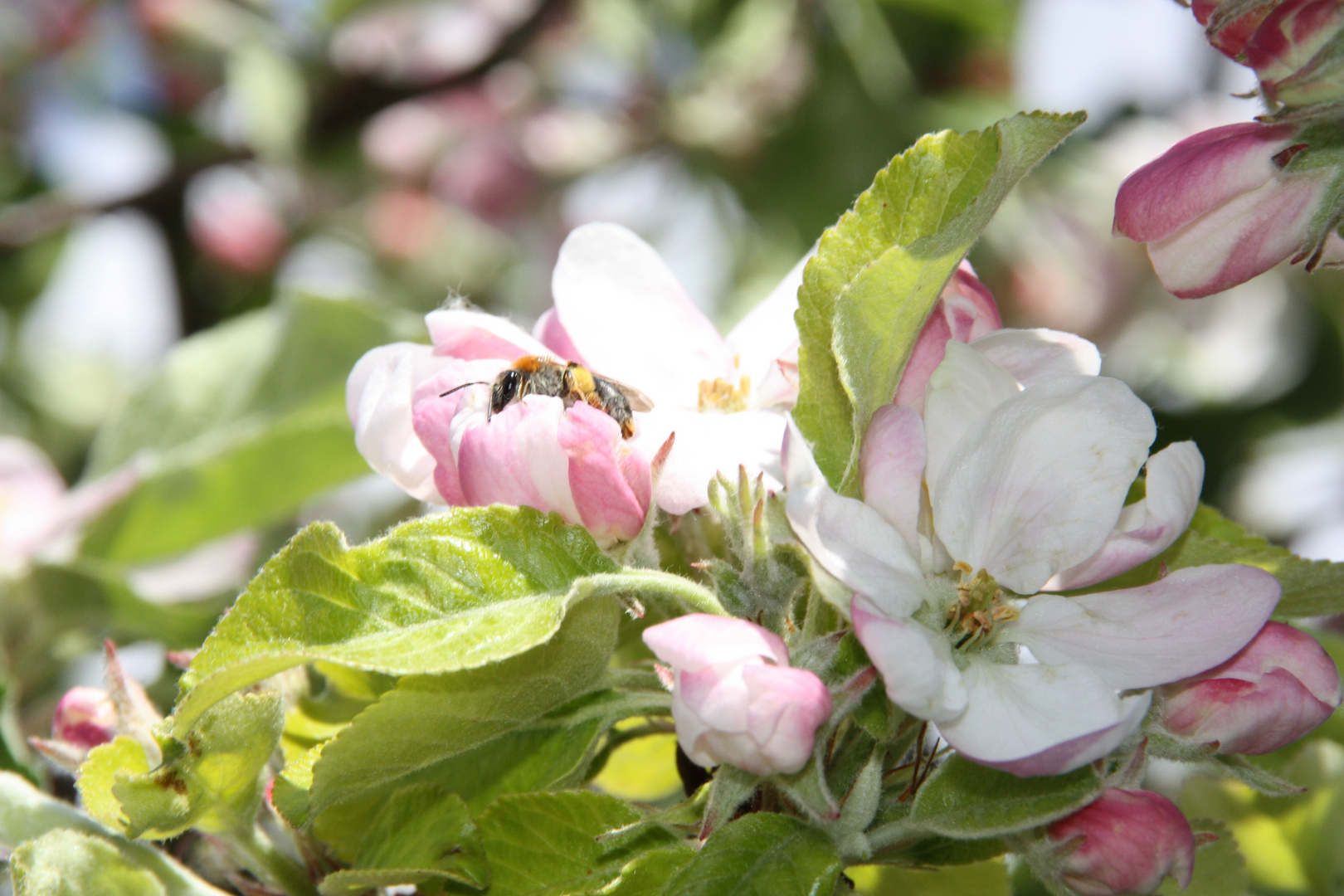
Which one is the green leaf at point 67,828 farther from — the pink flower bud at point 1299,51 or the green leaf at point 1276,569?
the pink flower bud at point 1299,51

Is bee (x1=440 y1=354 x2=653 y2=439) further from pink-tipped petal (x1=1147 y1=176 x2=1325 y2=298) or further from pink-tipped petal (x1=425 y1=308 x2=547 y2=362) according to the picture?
pink-tipped petal (x1=1147 y1=176 x2=1325 y2=298)

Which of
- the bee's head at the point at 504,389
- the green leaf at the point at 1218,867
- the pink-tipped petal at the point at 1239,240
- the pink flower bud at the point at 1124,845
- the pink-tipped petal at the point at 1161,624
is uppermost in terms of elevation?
the bee's head at the point at 504,389

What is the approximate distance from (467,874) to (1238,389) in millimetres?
2359

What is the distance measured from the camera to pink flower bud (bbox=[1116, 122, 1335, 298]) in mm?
722

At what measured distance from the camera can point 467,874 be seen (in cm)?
72

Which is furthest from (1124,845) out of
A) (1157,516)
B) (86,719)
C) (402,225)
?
(402,225)

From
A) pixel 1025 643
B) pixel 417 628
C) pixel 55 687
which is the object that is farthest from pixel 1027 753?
pixel 55 687

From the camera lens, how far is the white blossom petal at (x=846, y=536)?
0.64 metres

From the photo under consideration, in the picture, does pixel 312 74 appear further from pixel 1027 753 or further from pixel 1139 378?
pixel 1027 753

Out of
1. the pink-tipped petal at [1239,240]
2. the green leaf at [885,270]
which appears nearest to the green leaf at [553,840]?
the green leaf at [885,270]

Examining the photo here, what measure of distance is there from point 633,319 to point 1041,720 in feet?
1.30

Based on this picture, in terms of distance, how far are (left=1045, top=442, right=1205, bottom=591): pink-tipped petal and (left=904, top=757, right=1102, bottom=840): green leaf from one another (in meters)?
0.12

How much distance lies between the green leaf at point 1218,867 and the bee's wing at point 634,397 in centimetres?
45

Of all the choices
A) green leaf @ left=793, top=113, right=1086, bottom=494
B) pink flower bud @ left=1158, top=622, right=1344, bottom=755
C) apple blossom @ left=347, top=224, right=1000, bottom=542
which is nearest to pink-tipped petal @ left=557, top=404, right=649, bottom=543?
apple blossom @ left=347, top=224, right=1000, bottom=542
